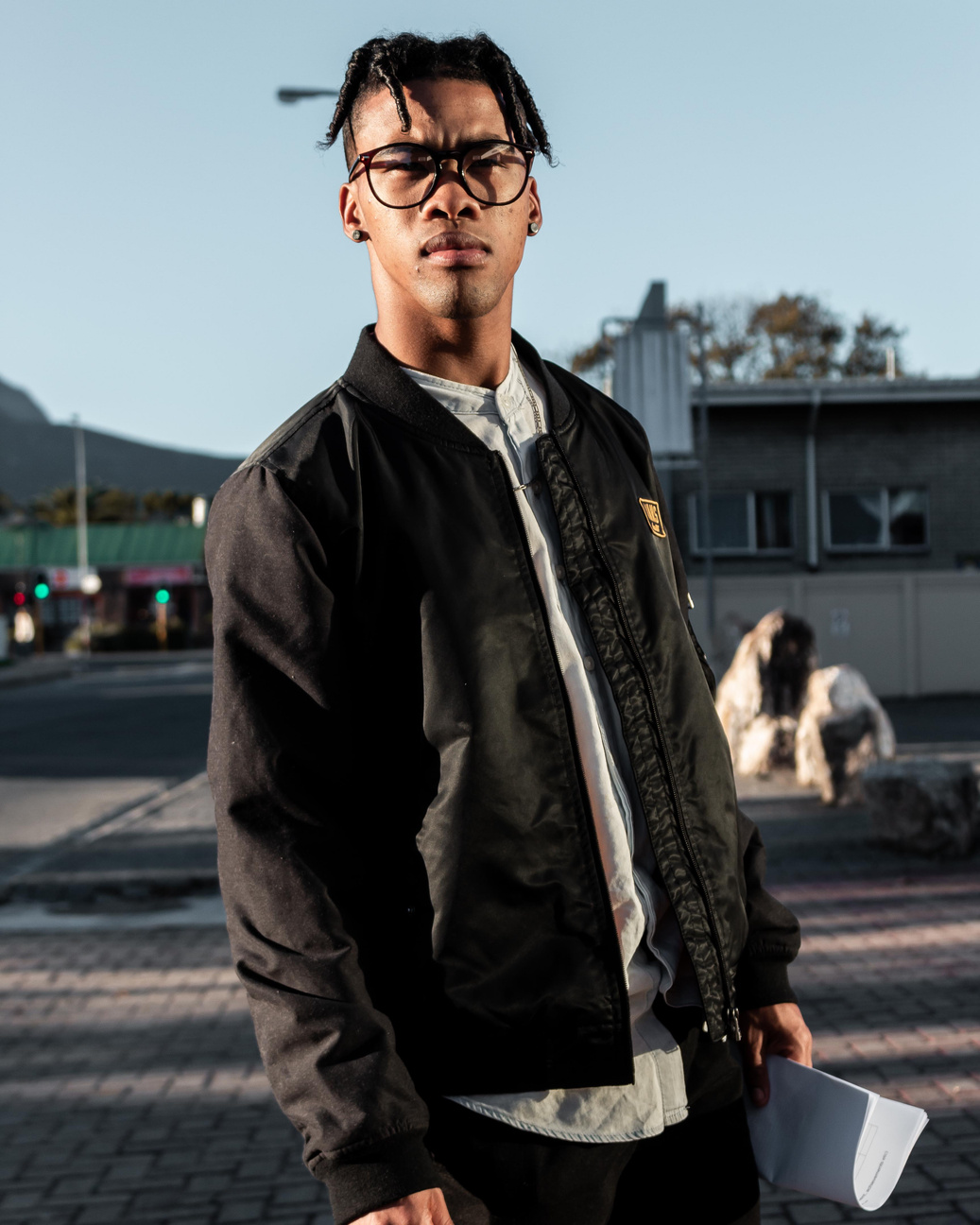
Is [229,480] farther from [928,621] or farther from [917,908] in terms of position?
[928,621]

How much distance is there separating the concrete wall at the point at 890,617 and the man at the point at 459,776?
1803cm

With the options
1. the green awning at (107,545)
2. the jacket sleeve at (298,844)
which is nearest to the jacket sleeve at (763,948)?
the jacket sleeve at (298,844)

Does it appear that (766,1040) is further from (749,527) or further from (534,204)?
(749,527)

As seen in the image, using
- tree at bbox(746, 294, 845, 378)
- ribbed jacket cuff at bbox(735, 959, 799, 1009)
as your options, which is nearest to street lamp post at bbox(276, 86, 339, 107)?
ribbed jacket cuff at bbox(735, 959, 799, 1009)

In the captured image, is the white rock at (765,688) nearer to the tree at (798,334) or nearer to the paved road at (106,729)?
the paved road at (106,729)

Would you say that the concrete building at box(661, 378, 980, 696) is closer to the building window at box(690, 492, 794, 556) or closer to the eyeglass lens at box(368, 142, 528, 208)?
the building window at box(690, 492, 794, 556)

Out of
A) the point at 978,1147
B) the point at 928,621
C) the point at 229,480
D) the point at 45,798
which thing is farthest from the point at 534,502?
the point at 928,621

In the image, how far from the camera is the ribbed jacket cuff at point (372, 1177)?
1.35m

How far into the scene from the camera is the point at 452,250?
65.0 inches

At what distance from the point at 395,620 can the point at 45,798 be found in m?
11.5

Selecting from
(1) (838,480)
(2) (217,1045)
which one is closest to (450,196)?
(2) (217,1045)

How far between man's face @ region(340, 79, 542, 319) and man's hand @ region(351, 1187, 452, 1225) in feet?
3.56

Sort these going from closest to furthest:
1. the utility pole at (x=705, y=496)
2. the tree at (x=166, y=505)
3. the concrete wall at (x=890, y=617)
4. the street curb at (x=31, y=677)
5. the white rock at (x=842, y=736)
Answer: the white rock at (x=842, y=736)
the utility pole at (x=705, y=496)
the concrete wall at (x=890, y=617)
the street curb at (x=31, y=677)
the tree at (x=166, y=505)

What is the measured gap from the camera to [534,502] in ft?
5.53
